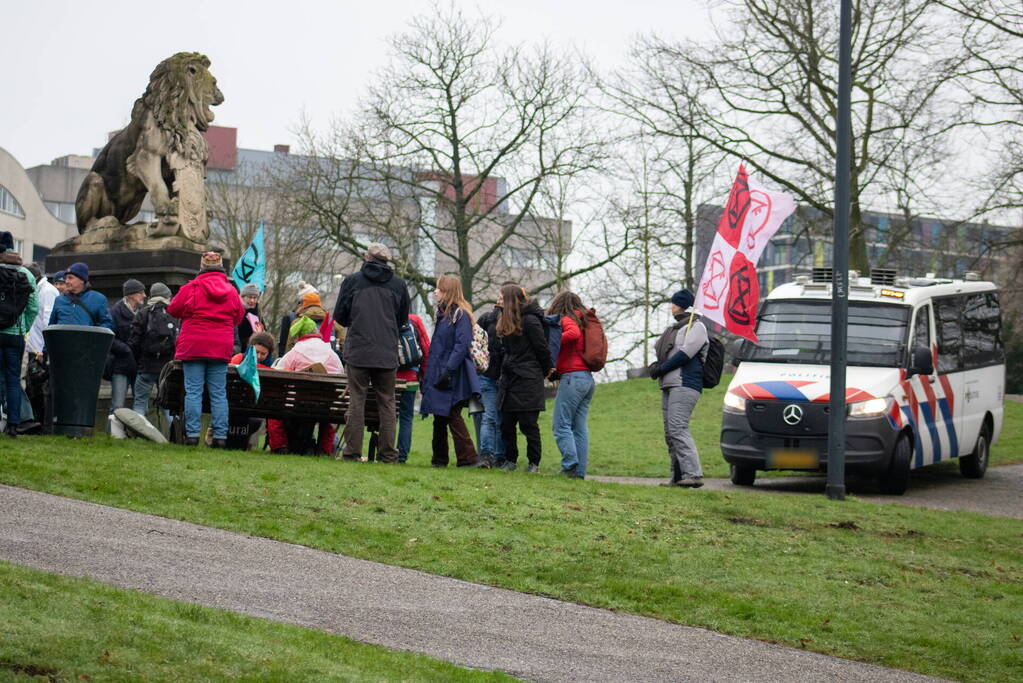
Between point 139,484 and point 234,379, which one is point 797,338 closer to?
point 234,379

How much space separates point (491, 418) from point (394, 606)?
728 cm

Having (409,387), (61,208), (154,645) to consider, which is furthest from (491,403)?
(61,208)

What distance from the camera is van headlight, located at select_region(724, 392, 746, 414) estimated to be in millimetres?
17969

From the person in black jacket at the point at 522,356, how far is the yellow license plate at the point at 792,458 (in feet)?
12.9

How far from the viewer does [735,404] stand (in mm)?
18062

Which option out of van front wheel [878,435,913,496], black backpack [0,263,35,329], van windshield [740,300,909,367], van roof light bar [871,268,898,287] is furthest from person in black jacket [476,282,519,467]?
van roof light bar [871,268,898,287]

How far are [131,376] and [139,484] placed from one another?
478cm

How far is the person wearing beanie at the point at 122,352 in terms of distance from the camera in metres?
15.8

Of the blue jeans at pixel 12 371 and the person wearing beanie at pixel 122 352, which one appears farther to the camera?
the person wearing beanie at pixel 122 352

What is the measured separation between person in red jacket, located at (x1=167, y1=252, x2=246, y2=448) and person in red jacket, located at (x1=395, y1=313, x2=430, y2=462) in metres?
2.00

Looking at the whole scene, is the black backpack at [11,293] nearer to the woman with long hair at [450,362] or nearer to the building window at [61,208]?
the woman with long hair at [450,362]

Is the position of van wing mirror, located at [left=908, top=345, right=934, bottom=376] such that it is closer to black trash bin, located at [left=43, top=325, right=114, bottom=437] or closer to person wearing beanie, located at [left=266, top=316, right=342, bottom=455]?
person wearing beanie, located at [left=266, top=316, right=342, bottom=455]

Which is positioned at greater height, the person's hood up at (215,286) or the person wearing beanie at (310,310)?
the person's hood up at (215,286)

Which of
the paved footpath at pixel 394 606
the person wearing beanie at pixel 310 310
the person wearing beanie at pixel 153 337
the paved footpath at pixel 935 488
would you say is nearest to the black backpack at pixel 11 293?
the person wearing beanie at pixel 153 337
